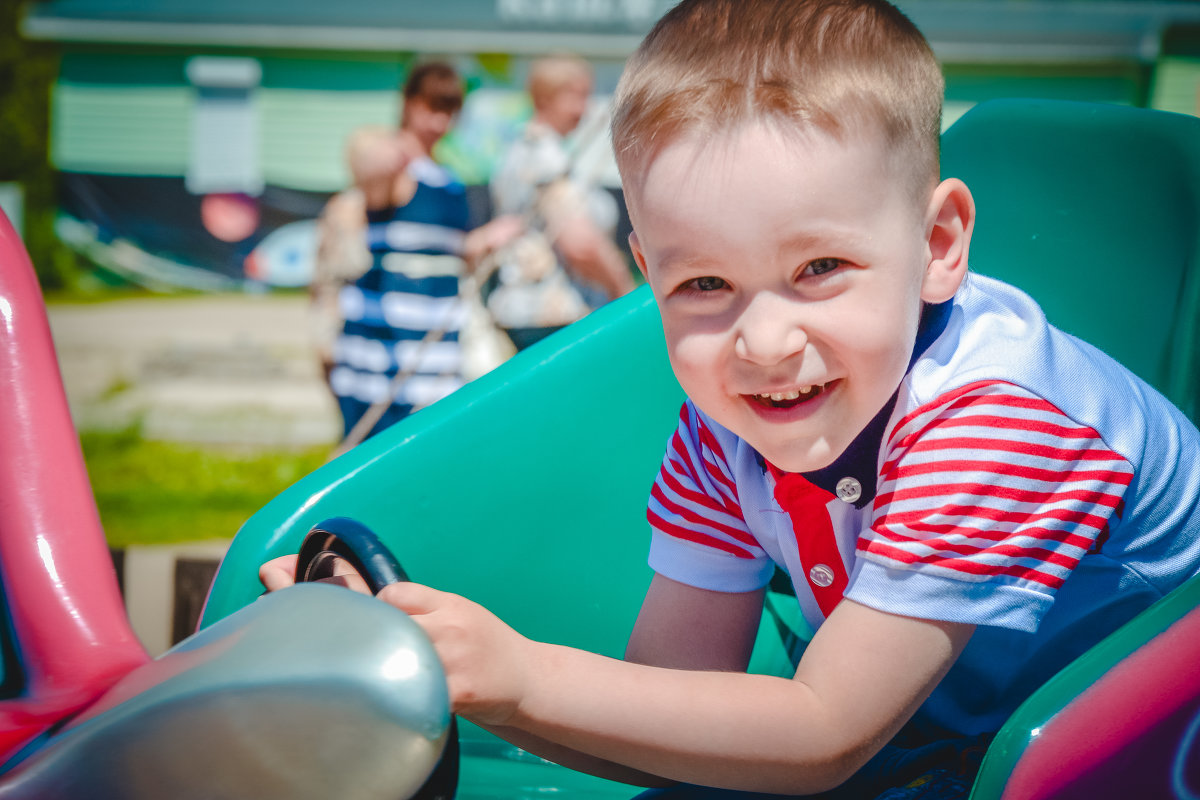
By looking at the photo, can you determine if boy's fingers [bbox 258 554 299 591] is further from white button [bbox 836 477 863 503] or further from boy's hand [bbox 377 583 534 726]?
white button [bbox 836 477 863 503]

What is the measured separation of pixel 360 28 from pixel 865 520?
4.60 m

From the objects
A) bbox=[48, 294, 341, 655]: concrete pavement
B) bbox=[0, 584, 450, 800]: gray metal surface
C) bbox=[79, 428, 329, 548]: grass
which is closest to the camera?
bbox=[0, 584, 450, 800]: gray metal surface

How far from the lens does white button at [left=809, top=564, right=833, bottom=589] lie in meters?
0.58

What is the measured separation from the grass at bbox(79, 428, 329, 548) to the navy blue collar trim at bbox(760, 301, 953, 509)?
1827 millimetres

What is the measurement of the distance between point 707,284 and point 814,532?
175 mm

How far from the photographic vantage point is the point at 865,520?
0.55m

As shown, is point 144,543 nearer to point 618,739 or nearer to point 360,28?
point 618,739

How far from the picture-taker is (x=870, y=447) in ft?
1.78

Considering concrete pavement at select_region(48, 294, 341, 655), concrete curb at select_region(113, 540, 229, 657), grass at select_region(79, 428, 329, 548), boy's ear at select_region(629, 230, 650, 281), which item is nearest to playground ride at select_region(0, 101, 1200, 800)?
boy's ear at select_region(629, 230, 650, 281)

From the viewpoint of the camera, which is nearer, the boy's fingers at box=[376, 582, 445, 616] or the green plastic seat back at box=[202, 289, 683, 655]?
the boy's fingers at box=[376, 582, 445, 616]

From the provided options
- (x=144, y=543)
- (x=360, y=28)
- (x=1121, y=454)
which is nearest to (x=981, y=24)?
(x=360, y=28)

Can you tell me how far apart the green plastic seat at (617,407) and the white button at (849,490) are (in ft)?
1.03

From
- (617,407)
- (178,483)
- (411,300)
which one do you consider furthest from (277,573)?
(178,483)

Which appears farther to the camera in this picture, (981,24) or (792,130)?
(981,24)
